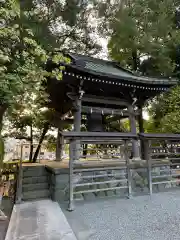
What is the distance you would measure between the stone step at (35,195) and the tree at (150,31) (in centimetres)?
824

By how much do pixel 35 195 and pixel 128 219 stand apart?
273 cm

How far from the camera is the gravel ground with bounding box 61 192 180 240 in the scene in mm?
2727

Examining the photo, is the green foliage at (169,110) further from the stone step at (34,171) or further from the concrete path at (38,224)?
the concrete path at (38,224)

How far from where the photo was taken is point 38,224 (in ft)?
10.3

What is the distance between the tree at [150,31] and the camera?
30.2 feet

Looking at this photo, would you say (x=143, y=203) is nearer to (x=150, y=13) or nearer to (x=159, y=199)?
(x=159, y=199)

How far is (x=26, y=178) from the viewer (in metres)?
5.09

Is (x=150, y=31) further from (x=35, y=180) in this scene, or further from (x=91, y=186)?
(x=35, y=180)

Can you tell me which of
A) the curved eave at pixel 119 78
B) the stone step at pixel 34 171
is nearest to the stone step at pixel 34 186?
the stone step at pixel 34 171

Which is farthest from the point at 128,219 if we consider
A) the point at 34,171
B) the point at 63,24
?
the point at 63,24

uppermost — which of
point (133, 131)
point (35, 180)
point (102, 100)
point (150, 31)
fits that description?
point (150, 31)

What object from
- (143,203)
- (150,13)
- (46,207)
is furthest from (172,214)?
(150,13)

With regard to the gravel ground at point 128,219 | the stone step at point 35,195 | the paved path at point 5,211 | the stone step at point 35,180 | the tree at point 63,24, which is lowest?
the paved path at point 5,211

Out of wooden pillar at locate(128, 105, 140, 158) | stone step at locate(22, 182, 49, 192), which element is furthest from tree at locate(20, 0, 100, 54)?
stone step at locate(22, 182, 49, 192)
